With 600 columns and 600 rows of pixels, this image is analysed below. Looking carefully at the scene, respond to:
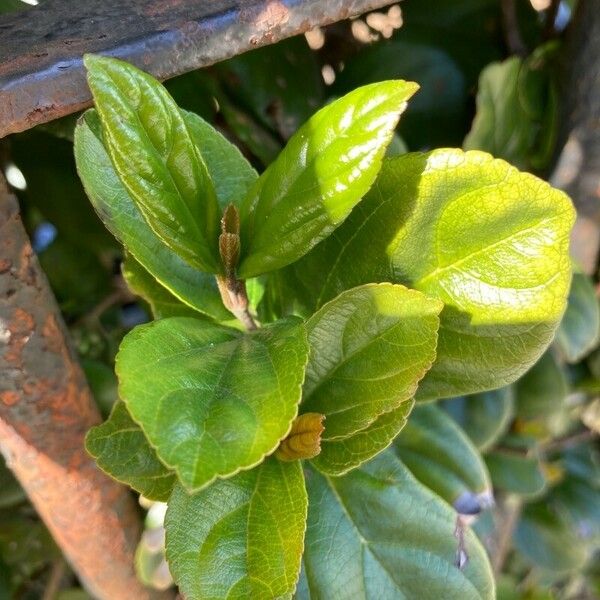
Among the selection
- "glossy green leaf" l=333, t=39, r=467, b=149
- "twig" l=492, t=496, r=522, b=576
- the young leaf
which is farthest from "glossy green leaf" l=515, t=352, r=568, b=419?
the young leaf

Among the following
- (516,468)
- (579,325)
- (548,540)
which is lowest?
(548,540)

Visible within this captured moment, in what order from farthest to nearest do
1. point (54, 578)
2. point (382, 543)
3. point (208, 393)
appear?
point (54, 578) < point (382, 543) < point (208, 393)

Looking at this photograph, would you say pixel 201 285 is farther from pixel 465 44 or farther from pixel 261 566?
pixel 465 44

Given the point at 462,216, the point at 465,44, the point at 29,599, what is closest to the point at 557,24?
the point at 465,44

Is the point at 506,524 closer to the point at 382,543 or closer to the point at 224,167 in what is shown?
the point at 382,543

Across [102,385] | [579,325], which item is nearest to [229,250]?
[102,385]

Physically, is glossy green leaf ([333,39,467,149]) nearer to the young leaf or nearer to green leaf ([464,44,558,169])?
green leaf ([464,44,558,169])
